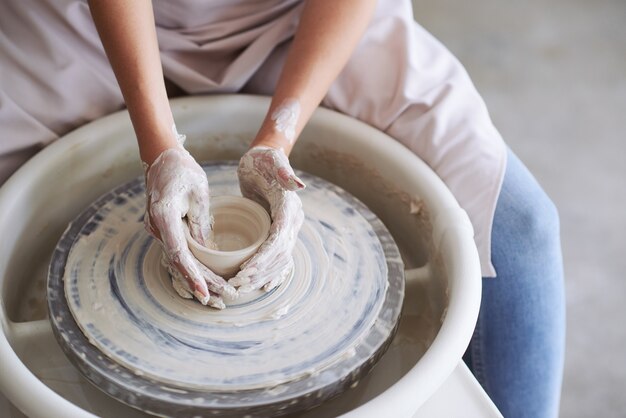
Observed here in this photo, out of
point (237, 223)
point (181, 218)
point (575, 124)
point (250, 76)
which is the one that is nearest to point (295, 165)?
point (250, 76)

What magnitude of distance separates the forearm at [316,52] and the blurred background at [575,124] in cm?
119

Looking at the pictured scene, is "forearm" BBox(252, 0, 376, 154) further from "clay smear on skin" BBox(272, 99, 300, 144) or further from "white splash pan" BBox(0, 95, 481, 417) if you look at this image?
"white splash pan" BBox(0, 95, 481, 417)

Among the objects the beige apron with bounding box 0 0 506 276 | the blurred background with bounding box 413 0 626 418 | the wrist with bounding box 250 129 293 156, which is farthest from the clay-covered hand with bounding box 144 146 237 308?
the blurred background with bounding box 413 0 626 418

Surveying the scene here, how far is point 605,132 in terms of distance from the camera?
287cm

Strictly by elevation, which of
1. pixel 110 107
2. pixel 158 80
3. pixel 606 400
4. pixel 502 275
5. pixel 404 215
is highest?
pixel 158 80

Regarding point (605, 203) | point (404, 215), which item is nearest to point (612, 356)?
point (605, 203)

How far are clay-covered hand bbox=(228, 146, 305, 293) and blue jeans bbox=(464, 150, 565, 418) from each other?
0.47 metres

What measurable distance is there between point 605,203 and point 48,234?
6.30 feet

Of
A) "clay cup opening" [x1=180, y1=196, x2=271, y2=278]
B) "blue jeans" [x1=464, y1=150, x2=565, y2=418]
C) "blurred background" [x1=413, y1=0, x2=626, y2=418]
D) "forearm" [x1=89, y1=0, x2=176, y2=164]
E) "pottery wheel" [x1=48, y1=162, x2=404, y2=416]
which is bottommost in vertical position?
"blurred background" [x1=413, y1=0, x2=626, y2=418]

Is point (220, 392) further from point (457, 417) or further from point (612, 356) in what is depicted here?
point (612, 356)

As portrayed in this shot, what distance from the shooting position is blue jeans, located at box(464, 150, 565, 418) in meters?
1.45

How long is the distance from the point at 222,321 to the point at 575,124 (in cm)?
217

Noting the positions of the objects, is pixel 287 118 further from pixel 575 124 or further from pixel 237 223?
pixel 575 124

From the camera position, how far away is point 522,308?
58.0 inches
